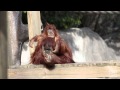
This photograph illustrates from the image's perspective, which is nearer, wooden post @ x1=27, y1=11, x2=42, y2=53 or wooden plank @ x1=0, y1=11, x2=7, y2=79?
wooden plank @ x1=0, y1=11, x2=7, y2=79

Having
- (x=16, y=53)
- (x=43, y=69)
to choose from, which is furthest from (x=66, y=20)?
(x=43, y=69)

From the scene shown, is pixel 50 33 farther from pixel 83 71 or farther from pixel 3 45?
pixel 3 45

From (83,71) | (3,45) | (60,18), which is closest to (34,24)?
(83,71)

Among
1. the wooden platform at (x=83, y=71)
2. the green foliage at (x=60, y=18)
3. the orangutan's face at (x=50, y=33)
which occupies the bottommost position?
the wooden platform at (x=83, y=71)

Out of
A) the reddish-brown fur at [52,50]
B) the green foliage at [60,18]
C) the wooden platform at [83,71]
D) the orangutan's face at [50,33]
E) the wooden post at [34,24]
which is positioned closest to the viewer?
the wooden platform at [83,71]

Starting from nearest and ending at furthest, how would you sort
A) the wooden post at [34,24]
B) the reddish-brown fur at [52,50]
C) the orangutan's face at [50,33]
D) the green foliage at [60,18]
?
1. the reddish-brown fur at [52,50]
2. the orangutan's face at [50,33]
3. the wooden post at [34,24]
4. the green foliage at [60,18]

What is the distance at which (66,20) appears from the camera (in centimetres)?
587

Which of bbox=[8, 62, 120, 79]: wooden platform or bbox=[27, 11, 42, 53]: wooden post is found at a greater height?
bbox=[27, 11, 42, 53]: wooden post

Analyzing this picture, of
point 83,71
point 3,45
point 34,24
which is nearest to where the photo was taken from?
point 3,45

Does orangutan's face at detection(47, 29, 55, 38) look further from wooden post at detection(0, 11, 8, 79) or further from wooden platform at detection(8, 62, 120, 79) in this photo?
wooden post at detection(0, 11, 8, 79)

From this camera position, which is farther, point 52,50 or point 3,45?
point 52,50

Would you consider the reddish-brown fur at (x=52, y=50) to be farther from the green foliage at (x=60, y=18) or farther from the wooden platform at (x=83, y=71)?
the green foliage at (x=60, y=18)

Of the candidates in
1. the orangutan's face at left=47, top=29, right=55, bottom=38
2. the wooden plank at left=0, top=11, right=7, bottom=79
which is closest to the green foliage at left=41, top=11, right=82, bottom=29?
the orangutan's face at left=47, top=29, right=55, bottom=38

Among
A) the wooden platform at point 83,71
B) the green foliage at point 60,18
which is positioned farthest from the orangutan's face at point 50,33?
the green foliage at point 60,18
